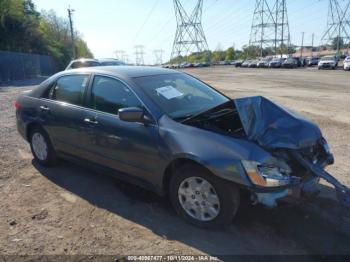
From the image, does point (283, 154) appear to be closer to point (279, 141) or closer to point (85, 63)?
point (279, 141)

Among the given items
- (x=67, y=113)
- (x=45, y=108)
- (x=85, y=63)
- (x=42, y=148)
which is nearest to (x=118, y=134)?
(x=67, y=113)

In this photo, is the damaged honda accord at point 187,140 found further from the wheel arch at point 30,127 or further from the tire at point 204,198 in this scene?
the wheel arch at point 30,127

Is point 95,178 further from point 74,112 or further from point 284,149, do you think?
point 284,149

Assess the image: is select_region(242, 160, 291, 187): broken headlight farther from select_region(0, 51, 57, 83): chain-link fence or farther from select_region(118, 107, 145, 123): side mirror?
select_region(0, 51, 57, 83): chain-link fence

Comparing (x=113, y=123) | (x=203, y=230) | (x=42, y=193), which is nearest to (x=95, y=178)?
(x=42, y=193)

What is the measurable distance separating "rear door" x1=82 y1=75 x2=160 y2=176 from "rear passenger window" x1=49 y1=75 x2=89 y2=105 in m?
0.23

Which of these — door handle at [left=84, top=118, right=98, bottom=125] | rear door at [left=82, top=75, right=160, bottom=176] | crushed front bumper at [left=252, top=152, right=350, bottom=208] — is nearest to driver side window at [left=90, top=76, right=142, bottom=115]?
rear door at [left=82, top=75, right=160, bottom=176]

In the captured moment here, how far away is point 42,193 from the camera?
484 cm

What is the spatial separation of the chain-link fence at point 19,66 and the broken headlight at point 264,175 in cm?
2816

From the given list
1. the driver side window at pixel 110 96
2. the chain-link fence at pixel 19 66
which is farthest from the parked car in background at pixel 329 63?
the driver side window at pixel 110 96

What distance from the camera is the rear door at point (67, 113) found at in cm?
484

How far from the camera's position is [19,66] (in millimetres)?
31750

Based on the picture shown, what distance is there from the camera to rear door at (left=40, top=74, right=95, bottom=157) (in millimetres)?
4844

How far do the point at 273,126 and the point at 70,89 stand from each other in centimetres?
284
